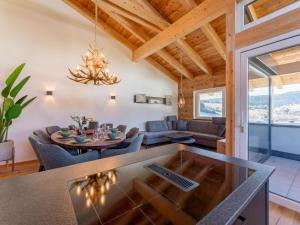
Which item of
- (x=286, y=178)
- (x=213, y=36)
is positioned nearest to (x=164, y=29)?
(x=213, y=36)

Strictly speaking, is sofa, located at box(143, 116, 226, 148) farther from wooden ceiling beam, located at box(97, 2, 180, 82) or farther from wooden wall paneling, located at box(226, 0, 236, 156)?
wooden wall paneling, located at box(226, 0, 236, 156)

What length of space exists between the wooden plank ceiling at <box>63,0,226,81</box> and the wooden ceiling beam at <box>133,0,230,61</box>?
0.02 metres

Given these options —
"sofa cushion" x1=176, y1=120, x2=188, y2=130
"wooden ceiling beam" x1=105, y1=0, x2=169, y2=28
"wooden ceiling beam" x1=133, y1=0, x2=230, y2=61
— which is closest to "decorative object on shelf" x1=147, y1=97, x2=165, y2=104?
"sofa cushion" x1=176, y1=120, x2=188, y2=130

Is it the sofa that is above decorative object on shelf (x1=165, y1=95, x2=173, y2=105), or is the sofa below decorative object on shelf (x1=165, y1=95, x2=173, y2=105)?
below

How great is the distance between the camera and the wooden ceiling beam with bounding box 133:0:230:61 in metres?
3.02

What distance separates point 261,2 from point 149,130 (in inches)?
188

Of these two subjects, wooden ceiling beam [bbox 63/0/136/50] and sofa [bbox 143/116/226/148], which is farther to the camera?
sofa [bbox 143/116/226/148]

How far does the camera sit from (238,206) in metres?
0.77

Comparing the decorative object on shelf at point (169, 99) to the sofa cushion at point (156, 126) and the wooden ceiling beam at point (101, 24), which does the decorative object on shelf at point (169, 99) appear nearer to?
the sofa cushion at point (156, 126)

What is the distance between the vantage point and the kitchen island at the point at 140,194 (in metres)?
0.69

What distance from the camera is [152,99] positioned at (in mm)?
6590

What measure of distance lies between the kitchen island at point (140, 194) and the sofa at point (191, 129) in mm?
4244

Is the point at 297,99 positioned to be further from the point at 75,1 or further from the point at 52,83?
the point at 75,1

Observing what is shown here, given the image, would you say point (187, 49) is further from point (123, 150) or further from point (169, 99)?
point (123, 150)
